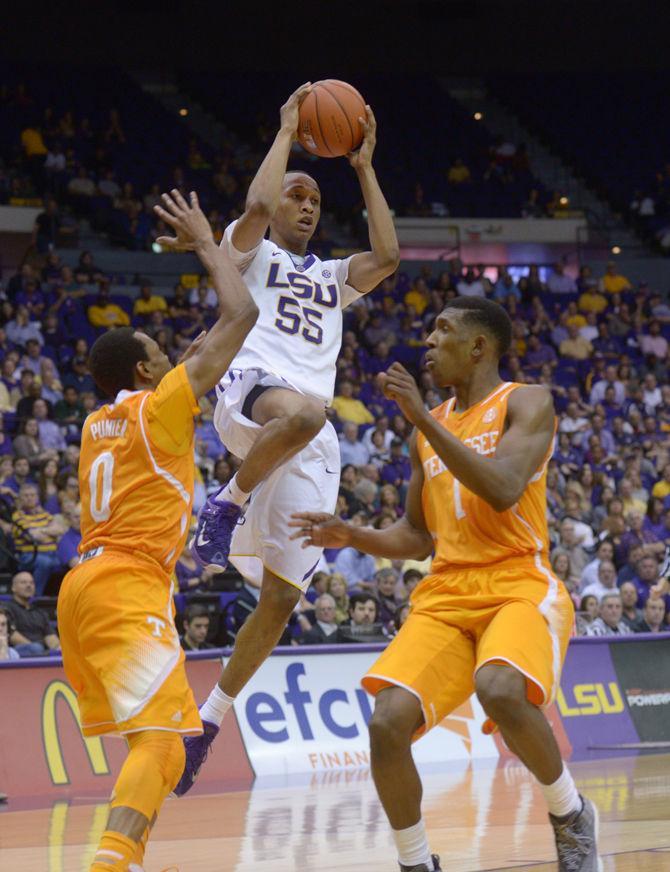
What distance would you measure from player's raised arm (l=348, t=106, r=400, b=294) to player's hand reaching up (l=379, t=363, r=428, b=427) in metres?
2.00

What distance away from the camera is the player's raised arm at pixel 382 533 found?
5867mm

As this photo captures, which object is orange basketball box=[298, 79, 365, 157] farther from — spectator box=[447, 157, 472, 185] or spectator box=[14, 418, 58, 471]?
spectator box=[447, 157, 472, 185]

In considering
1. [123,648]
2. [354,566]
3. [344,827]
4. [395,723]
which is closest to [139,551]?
[123,648]

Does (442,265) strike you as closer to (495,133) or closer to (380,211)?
(495,133)

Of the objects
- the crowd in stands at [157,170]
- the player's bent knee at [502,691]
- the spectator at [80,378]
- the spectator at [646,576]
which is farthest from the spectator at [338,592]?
the crowd in stands at [157,170]

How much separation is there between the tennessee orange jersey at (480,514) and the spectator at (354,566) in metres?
8.93

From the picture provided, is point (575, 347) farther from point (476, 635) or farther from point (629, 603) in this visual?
point (476, 635)

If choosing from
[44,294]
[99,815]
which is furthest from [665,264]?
[99,815]

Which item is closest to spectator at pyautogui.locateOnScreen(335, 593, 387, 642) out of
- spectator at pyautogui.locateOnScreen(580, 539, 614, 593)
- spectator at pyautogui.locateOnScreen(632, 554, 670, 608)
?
spectator at pyautogui.locateOnScreen(580, 539, 614, 593)

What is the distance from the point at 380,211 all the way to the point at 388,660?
2.77 m

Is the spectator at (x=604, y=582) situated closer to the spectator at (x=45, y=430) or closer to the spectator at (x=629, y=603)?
the spectator at (x=629, y=603)

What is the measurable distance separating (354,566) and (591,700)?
3.03 metres

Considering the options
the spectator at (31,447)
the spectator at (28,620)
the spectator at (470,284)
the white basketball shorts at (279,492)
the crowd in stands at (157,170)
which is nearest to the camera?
the white basketball shorts at (279,492)

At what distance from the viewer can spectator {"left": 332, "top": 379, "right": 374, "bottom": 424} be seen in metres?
18.7
